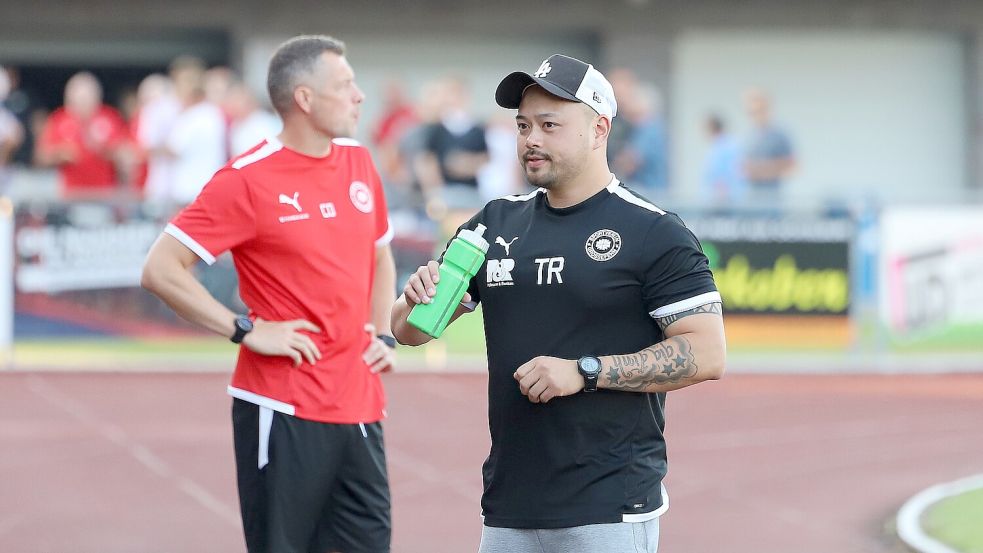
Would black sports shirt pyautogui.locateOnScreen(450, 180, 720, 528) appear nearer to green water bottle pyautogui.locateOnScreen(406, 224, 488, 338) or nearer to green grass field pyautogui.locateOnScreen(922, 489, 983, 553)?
green water bottle pyautogui.locateOnScreen(406, 224, 488, 338)

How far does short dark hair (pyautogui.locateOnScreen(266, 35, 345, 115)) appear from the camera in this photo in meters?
5.50

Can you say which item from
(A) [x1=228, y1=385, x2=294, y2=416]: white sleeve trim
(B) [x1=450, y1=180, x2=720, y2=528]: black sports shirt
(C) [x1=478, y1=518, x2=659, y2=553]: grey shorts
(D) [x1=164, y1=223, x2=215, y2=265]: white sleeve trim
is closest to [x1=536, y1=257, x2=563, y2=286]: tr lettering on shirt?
(B) [x1=450, y1=180, x2=720, y2=528]: black sports shirt

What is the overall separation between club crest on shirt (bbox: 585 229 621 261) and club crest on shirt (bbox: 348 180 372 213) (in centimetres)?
150

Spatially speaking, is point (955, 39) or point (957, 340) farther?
point (955, 39)

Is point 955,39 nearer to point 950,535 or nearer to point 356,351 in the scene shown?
point 950,535

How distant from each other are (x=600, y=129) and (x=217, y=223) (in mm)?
1598

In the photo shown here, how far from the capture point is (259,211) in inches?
209

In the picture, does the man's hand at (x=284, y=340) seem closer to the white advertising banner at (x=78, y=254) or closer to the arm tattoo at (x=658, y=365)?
the arm tattoo at (x=658, y=365)

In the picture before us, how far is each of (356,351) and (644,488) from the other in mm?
1517

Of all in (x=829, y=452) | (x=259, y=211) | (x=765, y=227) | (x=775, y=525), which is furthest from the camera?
(x=765, y=227)

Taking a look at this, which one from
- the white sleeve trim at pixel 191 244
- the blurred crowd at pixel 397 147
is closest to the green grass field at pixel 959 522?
the white sleeve trim at pixel 191 244

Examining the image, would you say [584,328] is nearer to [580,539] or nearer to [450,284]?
[450,284]

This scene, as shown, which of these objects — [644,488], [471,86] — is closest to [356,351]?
[644,488]

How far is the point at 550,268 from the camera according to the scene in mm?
4254
